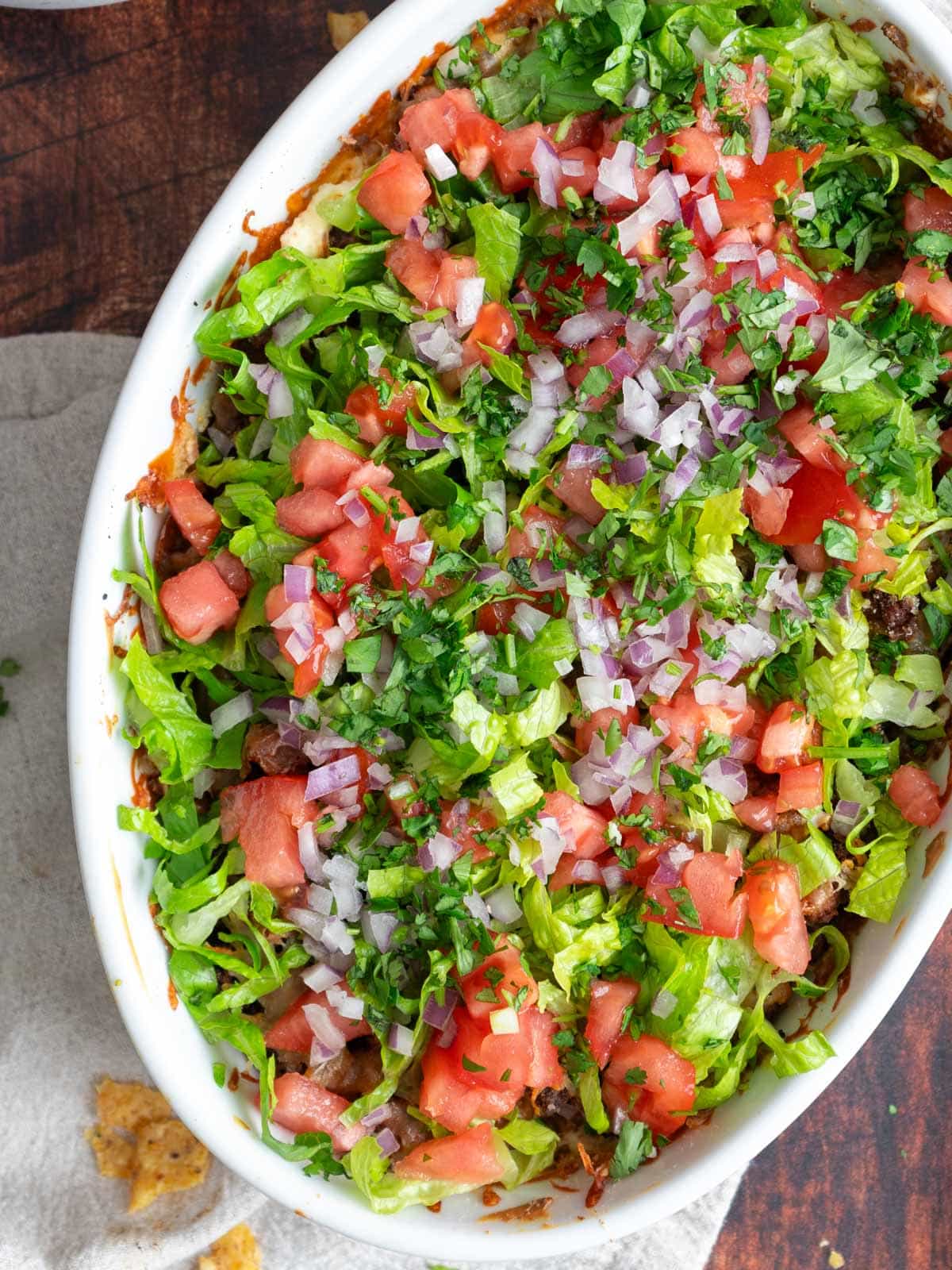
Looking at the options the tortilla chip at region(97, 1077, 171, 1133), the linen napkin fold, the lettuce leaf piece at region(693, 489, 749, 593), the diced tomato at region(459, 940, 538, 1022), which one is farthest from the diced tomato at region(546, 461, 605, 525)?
the tortilla chip at region(97, 1077, 171, 1133)

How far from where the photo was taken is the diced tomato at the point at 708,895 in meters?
2.30

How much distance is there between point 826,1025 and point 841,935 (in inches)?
7.2

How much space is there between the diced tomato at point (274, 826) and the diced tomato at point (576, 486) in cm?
71

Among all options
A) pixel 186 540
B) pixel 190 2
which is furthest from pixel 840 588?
pixel 190 2

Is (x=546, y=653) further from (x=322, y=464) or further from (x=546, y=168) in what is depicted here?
(x=546, y=168)

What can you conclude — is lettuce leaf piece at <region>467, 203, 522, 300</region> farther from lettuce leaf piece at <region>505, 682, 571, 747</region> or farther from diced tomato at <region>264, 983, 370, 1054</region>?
diced tomato at <region>264, 983, 370, 1054</region>

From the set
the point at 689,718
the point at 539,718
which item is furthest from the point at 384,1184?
the point at 689,718

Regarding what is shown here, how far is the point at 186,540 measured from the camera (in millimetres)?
2398

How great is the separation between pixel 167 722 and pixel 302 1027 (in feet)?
2.07

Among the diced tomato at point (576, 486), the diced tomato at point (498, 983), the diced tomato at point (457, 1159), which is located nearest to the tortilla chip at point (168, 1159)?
the diced tomato at point (457, 1159)

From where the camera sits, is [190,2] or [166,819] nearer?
[166,819]

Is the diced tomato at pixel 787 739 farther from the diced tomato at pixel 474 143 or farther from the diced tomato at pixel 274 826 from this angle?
the diced tomato at pixel 474 143

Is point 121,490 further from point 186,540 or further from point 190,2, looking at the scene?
point 190,2

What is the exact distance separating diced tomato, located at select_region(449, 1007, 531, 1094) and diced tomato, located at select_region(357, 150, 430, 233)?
57.5 inches
